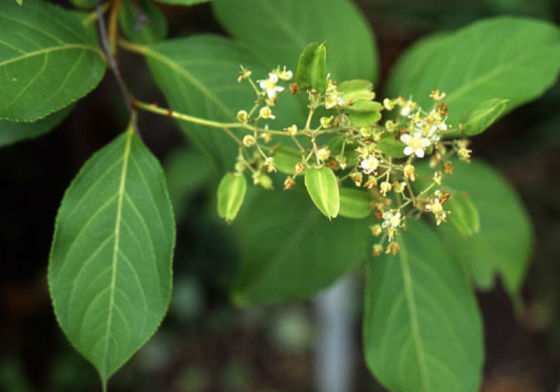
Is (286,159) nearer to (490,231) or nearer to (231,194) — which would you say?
(231,194)

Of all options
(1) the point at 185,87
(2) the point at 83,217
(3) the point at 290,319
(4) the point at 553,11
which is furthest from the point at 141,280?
(3) the point at 290,319

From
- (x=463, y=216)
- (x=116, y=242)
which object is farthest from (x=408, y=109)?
(x=116, y=242)

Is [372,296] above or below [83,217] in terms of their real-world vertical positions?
below

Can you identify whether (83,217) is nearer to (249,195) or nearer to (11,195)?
(249,195)

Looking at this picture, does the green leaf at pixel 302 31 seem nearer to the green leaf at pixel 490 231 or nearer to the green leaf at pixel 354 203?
the green leaf at pixel 490 231

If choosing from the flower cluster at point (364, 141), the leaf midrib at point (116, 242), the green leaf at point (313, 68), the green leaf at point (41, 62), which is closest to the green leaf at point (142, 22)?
the green leaf at point (41, 62)

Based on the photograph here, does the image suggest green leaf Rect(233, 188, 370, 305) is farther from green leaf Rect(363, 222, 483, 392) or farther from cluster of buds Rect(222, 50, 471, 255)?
cluster of buds Rect(222, 50, 471, 255)
